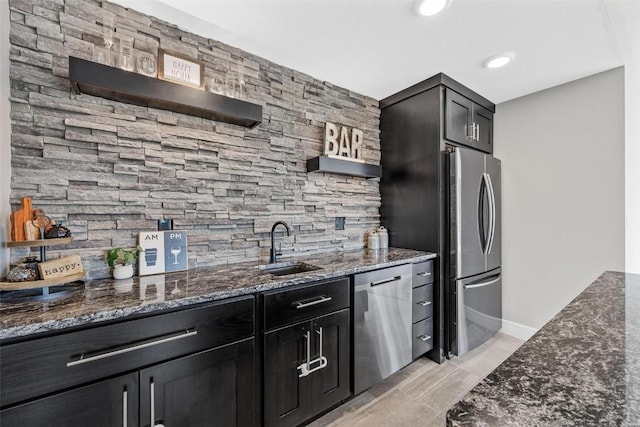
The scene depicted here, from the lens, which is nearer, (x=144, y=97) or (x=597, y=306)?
(x=597, y=306)

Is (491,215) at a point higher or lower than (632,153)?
lower

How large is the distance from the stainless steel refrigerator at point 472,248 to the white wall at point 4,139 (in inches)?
111

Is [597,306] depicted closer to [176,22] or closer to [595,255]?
[595,255]

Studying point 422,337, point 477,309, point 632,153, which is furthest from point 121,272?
A: point 632,153

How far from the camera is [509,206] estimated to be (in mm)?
2918

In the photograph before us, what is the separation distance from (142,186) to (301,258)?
1.23 m

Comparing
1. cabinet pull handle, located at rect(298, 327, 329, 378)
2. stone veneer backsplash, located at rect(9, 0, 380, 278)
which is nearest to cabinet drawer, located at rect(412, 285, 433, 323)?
stone veneer backsplash, located at rect(9, 0, 380, 278)

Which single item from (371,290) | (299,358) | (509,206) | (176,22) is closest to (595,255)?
(509,206)

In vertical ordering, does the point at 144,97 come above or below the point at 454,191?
above

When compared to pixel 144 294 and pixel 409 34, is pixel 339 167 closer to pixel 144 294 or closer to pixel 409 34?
pixel 409 34

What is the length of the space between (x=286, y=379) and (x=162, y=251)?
41.5 inches

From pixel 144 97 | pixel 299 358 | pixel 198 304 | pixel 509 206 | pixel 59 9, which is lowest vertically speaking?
pixel 299 358

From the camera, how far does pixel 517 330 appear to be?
9.34 ft

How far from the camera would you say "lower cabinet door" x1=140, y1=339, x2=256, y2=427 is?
1128 millimetres
